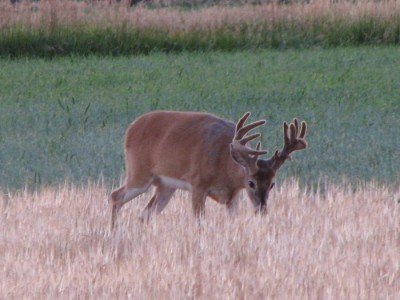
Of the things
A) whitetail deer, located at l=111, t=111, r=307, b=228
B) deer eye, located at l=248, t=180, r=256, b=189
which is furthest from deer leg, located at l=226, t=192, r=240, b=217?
deer eye, located at l=248, t=180, r=256, b=189

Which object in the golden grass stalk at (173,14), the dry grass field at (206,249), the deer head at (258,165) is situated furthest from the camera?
the golden grass stalk at (173,14)

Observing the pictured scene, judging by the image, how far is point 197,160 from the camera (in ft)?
30.9

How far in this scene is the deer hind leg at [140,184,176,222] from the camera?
380 inches

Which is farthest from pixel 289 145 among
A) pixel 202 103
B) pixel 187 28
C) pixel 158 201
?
pixel 187 28

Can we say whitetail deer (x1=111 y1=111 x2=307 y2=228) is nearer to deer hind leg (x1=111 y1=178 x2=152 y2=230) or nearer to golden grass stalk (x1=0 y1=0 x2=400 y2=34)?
deer hind leg (x1=111 y1=178 x2=152 y2=230)

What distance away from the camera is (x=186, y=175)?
9438 mm

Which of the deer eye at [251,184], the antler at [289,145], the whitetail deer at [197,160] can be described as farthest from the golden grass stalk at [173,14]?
the deer eye at [251,184]

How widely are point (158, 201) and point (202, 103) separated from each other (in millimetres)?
7454

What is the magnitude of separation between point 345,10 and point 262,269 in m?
19.4

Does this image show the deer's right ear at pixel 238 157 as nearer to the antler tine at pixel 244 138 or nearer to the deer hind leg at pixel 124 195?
the antler tine at pixel 244 138

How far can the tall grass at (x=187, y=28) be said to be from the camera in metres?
23.8

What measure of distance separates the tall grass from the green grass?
43.7 inches

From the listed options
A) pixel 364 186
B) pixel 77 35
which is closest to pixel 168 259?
pixel 364 186

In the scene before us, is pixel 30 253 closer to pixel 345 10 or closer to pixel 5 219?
pixel 5 219
